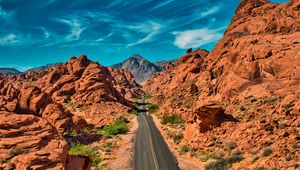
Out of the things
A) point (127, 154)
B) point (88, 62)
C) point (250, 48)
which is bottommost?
point (127, 154)

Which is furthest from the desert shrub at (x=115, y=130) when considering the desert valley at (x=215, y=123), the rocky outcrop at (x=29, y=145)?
the rocky outcrop at (x=29, y=145)

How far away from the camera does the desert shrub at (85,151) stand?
32909 mm

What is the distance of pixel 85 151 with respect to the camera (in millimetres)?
36562

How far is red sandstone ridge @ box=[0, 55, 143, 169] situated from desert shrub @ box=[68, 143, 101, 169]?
4555mm

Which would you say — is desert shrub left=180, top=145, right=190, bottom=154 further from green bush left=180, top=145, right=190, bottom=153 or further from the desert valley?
the desert valley

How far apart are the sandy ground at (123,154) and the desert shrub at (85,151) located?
5.97ft

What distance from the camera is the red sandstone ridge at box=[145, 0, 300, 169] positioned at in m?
25.8

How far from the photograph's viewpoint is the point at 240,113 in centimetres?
3772

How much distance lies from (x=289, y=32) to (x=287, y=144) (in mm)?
36817

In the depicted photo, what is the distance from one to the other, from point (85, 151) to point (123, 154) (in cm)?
550

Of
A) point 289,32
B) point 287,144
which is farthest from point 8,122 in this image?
point 289,32

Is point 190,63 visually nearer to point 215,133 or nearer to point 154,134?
point 154,134

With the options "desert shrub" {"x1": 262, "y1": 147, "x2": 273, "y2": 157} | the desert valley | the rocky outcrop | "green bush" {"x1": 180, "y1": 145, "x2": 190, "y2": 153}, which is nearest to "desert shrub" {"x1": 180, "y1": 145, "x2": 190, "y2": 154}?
"green bush" {"x1": 180, "y1": 145, "x2": 190, "y2": 153}

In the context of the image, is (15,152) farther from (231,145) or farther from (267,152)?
(231,145)
